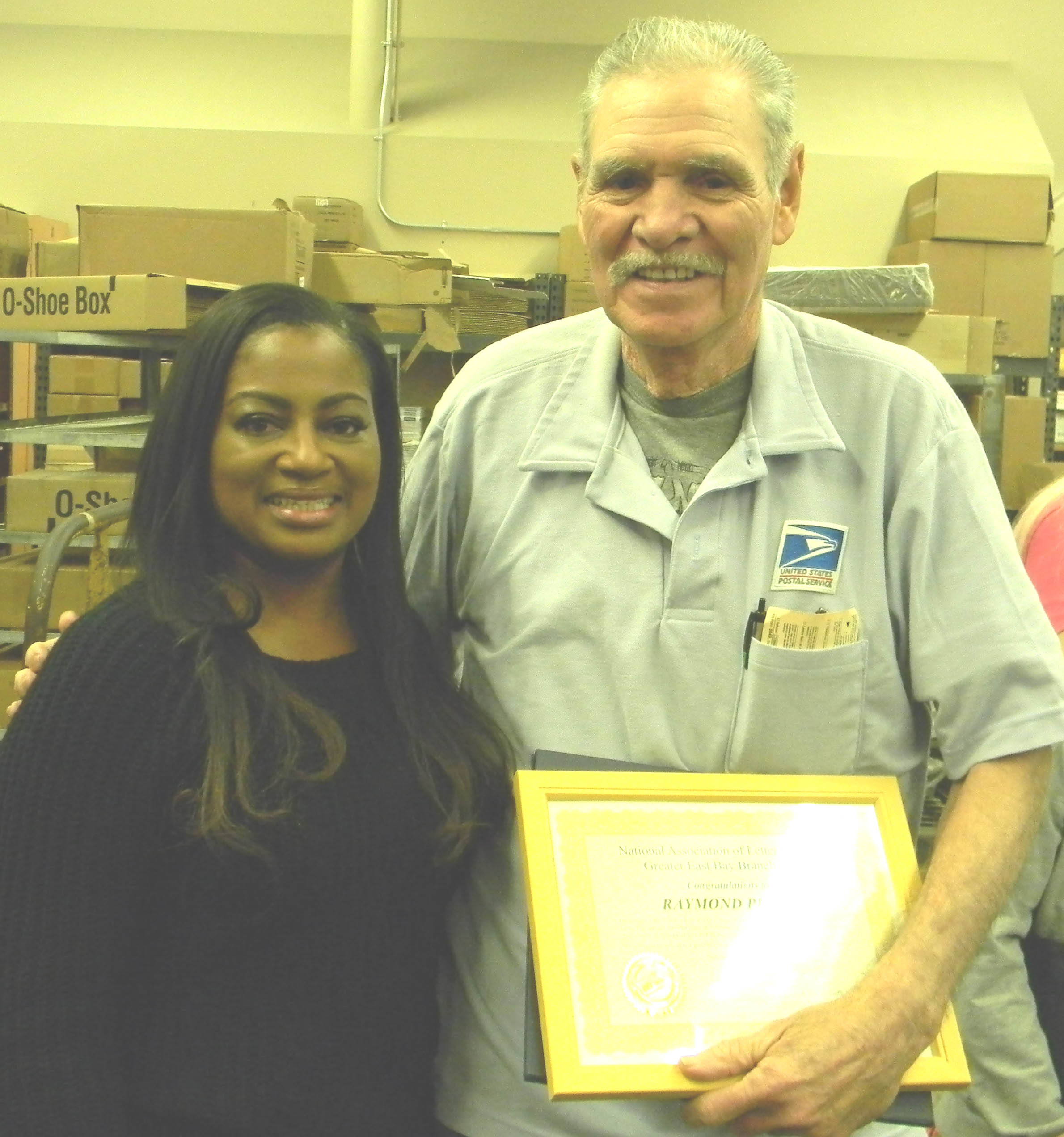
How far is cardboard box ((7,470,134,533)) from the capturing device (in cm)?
336

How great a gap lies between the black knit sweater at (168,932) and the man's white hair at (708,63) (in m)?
0.74

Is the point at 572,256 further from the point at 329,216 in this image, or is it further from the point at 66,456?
the point at 66,456

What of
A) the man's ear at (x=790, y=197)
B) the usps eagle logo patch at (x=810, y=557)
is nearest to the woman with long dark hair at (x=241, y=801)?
the usps eagle logo patch at (x=810, y=557)

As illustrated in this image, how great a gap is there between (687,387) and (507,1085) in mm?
775

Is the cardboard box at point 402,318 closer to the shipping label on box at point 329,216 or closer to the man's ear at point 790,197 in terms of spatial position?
the shipping label on box at point 329,216

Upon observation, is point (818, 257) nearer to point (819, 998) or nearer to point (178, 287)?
point (178, 287)

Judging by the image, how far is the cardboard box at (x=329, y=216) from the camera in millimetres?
5191

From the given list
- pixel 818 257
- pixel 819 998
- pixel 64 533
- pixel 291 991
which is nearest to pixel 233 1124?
pixel 291 991

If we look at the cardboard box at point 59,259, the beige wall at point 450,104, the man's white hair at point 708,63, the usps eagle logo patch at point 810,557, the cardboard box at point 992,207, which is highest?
the beige wall at point 450,104

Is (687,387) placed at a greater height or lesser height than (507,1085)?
greater

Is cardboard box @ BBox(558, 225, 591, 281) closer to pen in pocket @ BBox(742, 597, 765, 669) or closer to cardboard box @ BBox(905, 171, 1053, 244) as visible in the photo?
cardboard box @ BBox(905, 171, 1053, 244)

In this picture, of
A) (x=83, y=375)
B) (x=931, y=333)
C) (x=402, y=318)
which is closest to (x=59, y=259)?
(x=83, y=375)

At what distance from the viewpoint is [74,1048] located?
1157 millimetres

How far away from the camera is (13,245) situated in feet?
15.4
